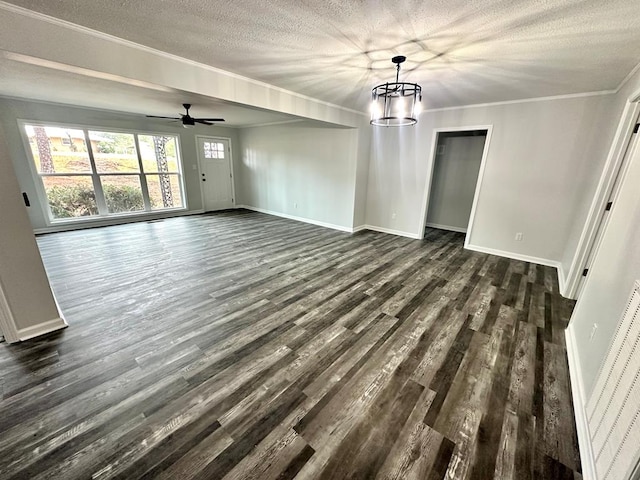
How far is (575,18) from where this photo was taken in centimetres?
171

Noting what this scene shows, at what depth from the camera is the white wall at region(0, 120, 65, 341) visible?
6.31 feet

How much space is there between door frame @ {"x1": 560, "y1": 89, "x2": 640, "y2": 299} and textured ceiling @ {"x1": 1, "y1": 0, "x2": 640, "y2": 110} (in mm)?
488

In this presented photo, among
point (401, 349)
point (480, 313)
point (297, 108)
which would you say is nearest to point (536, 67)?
point (480, 313)

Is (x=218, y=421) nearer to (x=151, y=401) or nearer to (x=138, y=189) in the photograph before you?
(x=151, y=401)

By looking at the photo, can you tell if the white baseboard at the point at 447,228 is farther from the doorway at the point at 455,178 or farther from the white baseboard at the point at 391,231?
the white baseboard at the point at 391,231

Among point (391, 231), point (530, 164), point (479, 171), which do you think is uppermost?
point (530, 164)

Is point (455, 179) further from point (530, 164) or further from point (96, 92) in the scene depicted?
point (96, 92)

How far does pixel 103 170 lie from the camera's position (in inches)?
217

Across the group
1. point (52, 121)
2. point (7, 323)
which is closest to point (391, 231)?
point (7, 323)

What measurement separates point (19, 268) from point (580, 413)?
4167 millimetres

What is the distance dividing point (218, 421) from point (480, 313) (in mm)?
2610

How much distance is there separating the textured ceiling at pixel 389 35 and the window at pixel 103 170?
4382mm

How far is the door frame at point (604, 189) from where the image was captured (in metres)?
2.56

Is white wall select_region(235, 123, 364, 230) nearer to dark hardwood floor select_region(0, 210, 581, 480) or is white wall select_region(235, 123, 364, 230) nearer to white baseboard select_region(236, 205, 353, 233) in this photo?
white baseboard select_region(236, 205, 353, 233)
